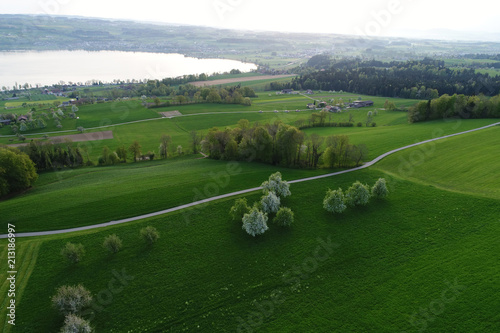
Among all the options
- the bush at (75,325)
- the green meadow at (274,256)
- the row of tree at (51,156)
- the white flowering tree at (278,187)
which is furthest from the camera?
the row of tree at (51,156)

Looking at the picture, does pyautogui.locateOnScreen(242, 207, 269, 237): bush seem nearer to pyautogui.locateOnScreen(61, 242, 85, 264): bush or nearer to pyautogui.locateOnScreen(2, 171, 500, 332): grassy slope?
pyautogui.locateOnScreen(2, 171, 500, 332): grassy slope

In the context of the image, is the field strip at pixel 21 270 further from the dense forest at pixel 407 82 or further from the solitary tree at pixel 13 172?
the dense forest at pixel 407 82

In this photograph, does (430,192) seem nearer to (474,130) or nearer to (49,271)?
(474,130)

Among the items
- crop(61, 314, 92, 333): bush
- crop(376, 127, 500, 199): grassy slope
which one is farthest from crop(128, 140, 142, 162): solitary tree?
crop(376, 127, 500, 199): grassy slope

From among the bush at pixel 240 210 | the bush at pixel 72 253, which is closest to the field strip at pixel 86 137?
the bush at pixel 72 253

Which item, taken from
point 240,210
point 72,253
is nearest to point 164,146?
point 240,210

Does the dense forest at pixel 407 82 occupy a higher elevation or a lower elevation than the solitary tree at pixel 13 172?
higher

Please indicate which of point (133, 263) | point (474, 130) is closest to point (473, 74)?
point (474, 130)

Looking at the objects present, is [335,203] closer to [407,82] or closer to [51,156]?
[51,156]
